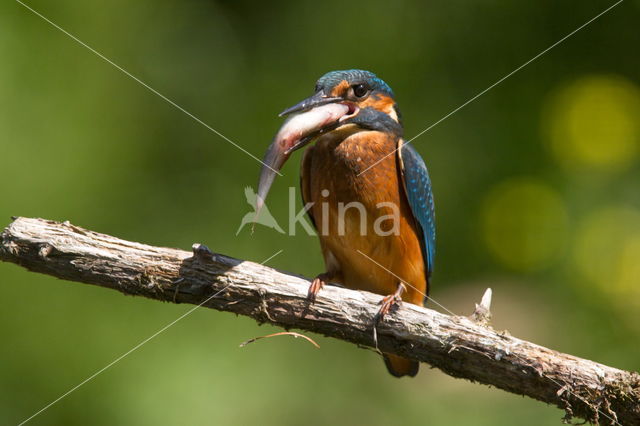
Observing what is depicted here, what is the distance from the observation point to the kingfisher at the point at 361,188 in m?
3.04

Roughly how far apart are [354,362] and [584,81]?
2569 mm

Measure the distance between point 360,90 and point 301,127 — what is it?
52cm

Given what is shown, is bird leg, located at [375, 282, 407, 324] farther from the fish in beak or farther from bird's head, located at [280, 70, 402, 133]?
bird's head, located at [280, 70, 402, 133]

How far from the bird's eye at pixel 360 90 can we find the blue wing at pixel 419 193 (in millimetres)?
302

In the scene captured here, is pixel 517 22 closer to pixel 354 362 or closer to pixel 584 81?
pixel 584 81

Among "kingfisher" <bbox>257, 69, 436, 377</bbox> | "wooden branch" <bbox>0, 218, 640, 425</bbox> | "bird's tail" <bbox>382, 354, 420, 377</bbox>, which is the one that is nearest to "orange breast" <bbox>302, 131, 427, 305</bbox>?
"kingfisher" <bbox>257, 69, 436, 377</bbox>

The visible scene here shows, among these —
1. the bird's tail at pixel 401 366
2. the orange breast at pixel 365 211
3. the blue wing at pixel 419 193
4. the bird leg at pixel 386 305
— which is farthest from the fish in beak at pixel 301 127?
the bird's tail at pixel 401 366

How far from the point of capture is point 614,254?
3.87 metres

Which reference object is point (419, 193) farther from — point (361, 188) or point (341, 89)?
point (341, 89)

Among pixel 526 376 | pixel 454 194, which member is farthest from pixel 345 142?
pixel 454 194

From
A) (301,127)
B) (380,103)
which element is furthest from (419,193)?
(301,127)

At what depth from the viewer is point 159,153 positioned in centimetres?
487

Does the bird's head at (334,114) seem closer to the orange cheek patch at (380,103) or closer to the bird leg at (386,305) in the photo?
the orange cheek patch at (380,103)

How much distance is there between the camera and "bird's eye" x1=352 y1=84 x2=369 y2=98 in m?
3.21
